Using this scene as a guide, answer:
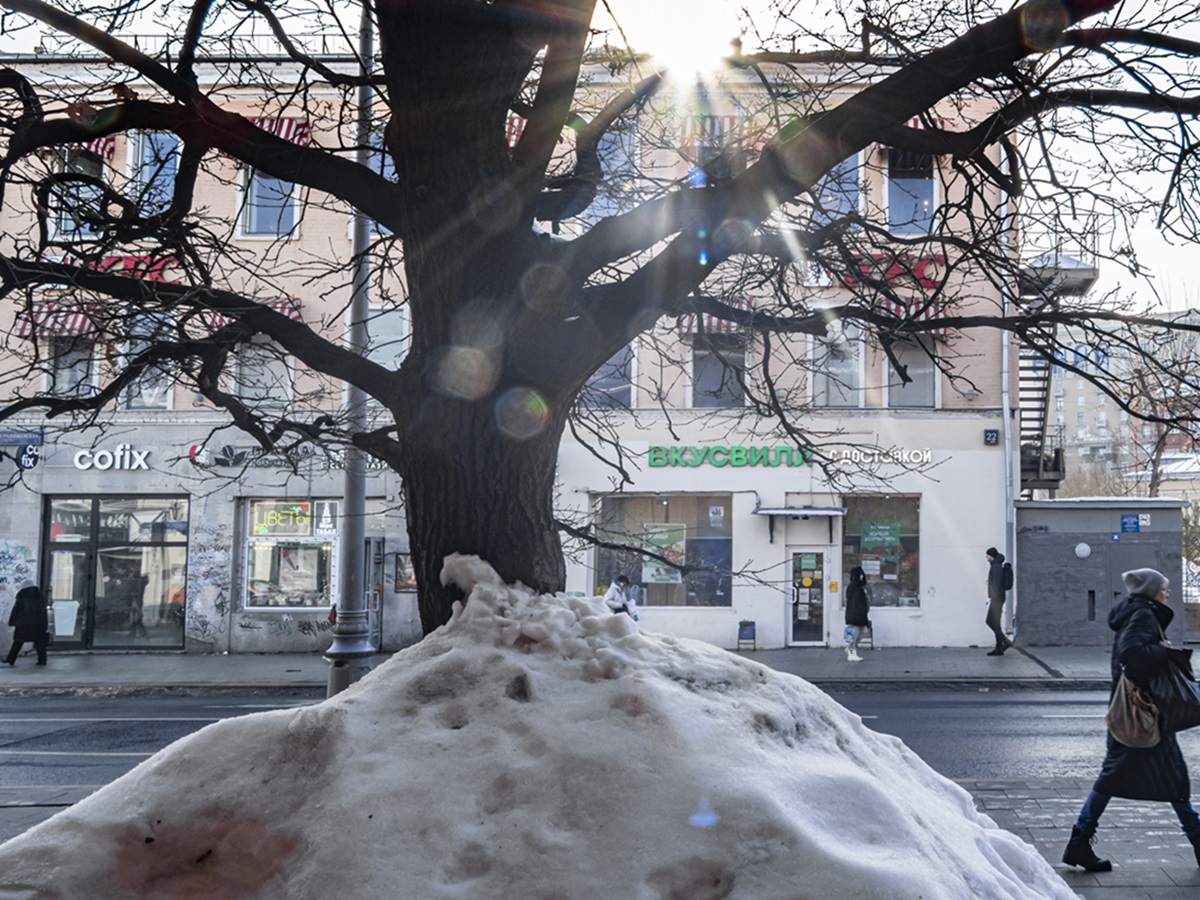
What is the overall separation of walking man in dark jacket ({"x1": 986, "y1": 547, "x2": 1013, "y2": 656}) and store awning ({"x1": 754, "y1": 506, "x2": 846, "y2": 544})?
2840mm

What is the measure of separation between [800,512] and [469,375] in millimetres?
16725

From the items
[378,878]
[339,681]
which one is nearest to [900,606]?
[339,681]

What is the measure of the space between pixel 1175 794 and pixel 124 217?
6.76 m

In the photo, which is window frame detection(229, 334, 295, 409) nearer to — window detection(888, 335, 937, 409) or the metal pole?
the metal pole

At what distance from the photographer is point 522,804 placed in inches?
109

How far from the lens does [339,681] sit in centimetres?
903

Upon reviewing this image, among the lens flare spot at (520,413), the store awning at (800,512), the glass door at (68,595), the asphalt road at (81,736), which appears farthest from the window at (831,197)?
the glass door at (68,595)

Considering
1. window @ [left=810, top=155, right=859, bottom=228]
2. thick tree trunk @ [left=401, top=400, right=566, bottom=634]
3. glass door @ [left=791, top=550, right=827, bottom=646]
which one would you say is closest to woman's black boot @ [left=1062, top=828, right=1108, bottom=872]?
window @ [left=810, top=155, right=859, bottom=228]

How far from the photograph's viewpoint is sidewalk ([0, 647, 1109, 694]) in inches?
644

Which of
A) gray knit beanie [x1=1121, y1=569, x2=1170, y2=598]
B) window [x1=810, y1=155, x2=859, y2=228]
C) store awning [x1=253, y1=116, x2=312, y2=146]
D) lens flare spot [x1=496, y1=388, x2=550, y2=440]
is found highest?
store awning [x1=253, y1=116, x2=312, y2=146]

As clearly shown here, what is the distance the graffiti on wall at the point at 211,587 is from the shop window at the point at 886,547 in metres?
11.8

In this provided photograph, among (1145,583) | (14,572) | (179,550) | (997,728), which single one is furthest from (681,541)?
(1145,583)

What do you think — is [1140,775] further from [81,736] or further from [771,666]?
[81,736]

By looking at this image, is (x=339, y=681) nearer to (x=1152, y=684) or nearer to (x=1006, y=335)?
(x=1152, y=684)
